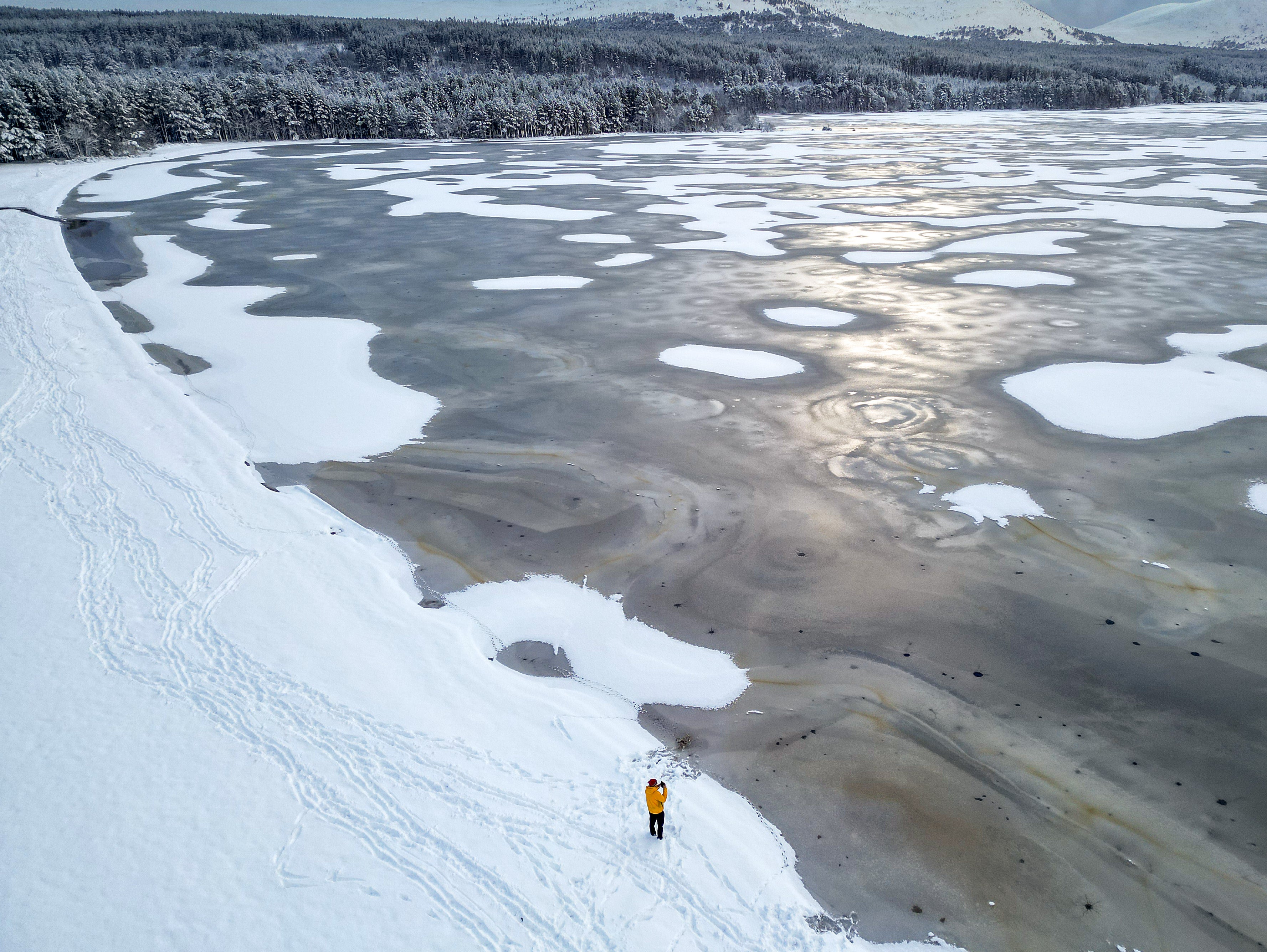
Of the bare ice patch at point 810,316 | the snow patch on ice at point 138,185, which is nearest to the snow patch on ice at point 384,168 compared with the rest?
the snow patch on ice at point 138,185

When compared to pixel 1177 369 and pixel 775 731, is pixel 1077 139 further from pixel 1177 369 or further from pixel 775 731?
pixel 775 731

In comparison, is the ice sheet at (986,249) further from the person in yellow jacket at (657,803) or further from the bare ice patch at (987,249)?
the person in yellow jacket at (657,803)

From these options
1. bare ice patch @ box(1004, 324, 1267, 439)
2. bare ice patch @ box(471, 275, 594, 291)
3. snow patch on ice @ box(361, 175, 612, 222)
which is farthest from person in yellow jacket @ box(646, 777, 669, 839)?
snow patch on ice @ box(361, 175, 612, 222)

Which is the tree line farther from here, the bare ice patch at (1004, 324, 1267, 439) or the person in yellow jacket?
the person in yellow jacket

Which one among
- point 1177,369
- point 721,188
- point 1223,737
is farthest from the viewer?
point 721,188

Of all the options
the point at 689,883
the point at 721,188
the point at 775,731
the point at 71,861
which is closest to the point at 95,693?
the point at 71,861

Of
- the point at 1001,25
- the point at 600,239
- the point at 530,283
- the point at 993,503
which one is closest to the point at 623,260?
the point at 600,239
